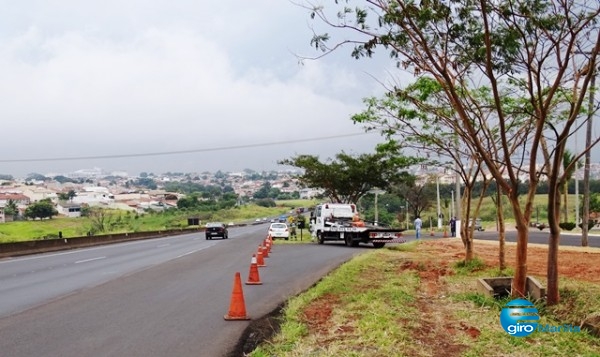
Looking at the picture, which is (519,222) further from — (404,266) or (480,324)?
(404,266)

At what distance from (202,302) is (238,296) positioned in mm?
2025

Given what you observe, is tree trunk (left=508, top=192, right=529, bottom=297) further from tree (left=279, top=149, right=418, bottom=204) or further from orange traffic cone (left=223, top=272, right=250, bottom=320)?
tree (left=279, top=149, right=418, bottom=204)

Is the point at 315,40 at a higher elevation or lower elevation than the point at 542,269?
higher

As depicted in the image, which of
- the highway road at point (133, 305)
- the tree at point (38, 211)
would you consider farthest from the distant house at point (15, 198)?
the highway road at point (133, 305)

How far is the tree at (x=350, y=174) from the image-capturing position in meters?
54.4

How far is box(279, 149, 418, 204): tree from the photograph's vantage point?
5441 cm

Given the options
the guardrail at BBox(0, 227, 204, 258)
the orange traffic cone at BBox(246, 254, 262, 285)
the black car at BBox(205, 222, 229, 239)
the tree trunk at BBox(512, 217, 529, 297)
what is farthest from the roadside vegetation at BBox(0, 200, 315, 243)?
the tree trunk at BBox(512, 217, 529, 297)

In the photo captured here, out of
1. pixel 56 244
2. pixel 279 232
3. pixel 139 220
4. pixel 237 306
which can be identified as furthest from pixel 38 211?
pixel 237 306

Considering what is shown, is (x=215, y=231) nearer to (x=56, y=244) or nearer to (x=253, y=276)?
(x=56, y=244)

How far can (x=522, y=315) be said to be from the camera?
351 inches

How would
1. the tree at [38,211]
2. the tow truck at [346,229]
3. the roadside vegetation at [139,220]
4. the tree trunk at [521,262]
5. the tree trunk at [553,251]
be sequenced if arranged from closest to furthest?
the tree trunk at [553,251] < the tree trunk at [521,262] < the tow truck at [346,229] < the roadside vegetation at [139,220] < the tree at [38,211]

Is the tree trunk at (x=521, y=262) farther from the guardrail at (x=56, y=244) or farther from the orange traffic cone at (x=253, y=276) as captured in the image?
the guardrail at (x=56, y=244)

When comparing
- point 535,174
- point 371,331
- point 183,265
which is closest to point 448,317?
point 371,331

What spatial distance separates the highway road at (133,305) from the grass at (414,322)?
0.89 metres
